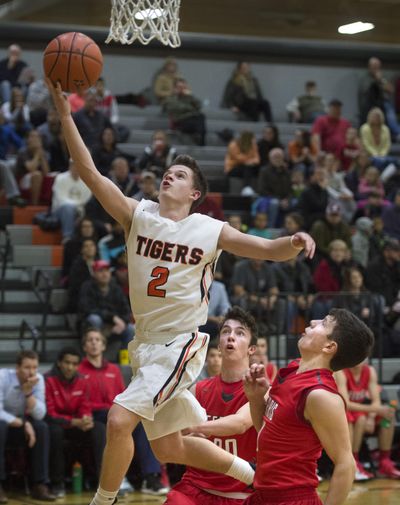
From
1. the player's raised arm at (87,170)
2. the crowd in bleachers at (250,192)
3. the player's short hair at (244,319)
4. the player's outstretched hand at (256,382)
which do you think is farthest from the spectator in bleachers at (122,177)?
the player's outstretched hand at (256,382)

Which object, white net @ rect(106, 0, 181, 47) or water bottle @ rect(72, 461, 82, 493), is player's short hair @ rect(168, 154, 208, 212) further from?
water bottle @ rect(72, 461, 82, 493)

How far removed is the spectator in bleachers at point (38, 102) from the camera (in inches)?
606

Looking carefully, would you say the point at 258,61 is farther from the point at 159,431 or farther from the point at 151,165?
the point at 159,431

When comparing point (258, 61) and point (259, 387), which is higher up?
point (258, 61)

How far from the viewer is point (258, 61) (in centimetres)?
1958

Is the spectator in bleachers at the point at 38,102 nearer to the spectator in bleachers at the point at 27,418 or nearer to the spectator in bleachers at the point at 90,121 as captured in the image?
the spectator in bleachers at the point at 90,121

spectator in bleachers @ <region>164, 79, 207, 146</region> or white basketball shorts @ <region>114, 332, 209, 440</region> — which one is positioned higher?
spectator in bleachers @ <region>164, 79, 207, 146</region>

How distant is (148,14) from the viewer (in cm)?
716

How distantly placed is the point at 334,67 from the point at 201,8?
11073 mm

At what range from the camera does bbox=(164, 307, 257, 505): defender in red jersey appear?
566cm

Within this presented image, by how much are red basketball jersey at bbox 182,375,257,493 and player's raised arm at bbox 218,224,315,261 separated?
1014 millimetres

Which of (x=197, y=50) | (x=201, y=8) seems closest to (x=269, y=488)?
(x=201, y=8)

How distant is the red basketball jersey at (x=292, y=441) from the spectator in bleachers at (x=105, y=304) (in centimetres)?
649

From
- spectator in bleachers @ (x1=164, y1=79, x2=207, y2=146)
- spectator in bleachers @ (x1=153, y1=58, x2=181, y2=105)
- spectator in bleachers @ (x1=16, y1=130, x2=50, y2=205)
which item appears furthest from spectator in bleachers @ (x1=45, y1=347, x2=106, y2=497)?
spectator in bleachers @ (x1=153, y1=58, x2=181, y2=105)
